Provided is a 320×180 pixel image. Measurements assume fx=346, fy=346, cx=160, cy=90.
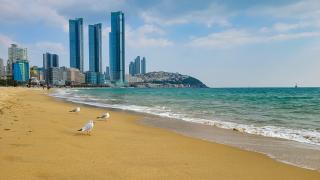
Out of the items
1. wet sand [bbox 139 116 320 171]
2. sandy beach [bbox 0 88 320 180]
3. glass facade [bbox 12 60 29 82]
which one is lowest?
wet sand [bbox 139 116 320 171]

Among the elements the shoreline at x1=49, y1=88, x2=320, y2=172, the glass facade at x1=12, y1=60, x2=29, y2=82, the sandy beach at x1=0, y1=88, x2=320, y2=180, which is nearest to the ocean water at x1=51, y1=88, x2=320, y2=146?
the shoreline at x1=49, y1=88, x2=320, y2=172

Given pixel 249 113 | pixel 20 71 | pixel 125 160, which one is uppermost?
pixel 20 71

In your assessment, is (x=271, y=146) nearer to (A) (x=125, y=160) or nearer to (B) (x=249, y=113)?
(A) (x=125, y=160)

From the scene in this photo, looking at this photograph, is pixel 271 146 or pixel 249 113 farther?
pixel 249 113

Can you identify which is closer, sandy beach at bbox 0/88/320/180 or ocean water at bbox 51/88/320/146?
sandy beach at bbox 0/88/320/180

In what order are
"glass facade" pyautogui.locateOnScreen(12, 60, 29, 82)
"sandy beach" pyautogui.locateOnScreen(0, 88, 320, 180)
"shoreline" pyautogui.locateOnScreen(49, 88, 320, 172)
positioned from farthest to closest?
"glass facade" pyautogui.locateOnScreen(12, 60, 29, 82) < "shoreline" pyautogui.locateOnScreen(49, 88, 320, 172) < "sandy beach" pyautogui.locateOnScreen(0, 88, 320, 180)

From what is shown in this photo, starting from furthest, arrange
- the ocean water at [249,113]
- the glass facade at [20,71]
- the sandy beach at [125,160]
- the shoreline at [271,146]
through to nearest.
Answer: the glass facade at [20,71], the ocean water at [249,113], the shoreline at [271,146], the sandy beach at [125,160]

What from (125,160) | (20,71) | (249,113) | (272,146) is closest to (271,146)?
(272,146)

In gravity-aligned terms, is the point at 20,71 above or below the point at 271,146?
above

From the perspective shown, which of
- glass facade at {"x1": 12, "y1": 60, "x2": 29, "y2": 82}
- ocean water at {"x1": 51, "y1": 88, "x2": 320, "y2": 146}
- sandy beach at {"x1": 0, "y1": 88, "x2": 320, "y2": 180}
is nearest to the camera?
sandy beach at {"x1": 0, "y1": 88, "x2": 320, "y2": 180}

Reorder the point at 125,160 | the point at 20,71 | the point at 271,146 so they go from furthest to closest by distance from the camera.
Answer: the point at 20,71 < the point at 271,146 < the point at 125,160

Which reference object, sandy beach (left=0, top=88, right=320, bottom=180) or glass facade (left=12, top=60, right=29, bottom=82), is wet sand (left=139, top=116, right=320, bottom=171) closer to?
sandy beach (left=0, top=88, right=320, bottom=180)

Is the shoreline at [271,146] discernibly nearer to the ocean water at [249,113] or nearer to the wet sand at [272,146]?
the wet sand at [272,146]

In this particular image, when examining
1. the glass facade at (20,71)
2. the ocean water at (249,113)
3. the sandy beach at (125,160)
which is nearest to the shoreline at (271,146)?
the sandy beach at (125,160)
